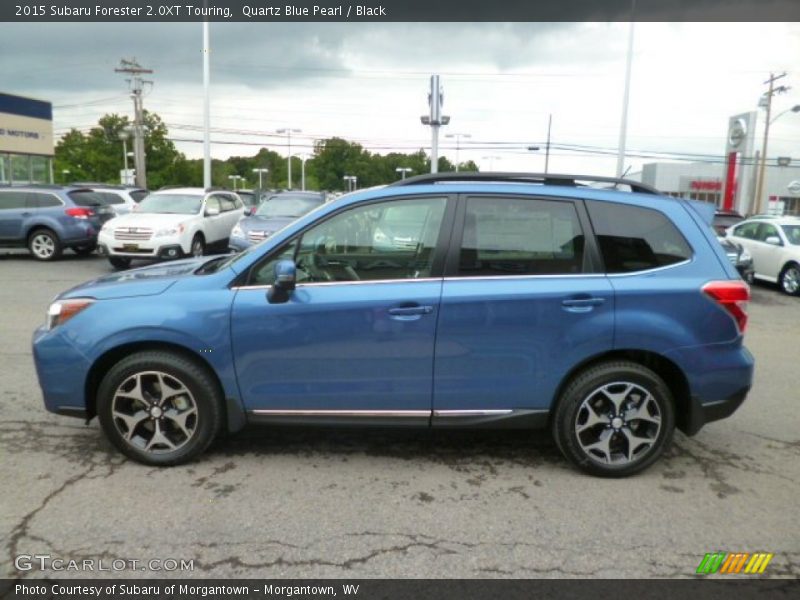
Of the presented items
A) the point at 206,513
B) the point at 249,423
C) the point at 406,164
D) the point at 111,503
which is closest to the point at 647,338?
the point at 249,423

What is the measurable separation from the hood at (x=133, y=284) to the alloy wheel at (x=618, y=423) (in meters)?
2.73

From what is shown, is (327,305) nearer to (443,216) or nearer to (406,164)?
(443,216)

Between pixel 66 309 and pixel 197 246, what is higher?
pixel 66 309

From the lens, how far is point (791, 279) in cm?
1262

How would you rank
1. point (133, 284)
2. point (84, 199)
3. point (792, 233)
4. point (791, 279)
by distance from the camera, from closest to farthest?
point (133, 284) < point (791, 279) < point (792, 233) < point (84, 199)

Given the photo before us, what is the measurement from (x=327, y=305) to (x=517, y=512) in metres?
1.60

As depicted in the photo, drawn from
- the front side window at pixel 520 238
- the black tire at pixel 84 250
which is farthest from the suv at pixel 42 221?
the front side window at pixel 520 238

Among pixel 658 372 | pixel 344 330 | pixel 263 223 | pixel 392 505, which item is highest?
pixel 263 223

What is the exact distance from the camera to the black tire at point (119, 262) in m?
12.9

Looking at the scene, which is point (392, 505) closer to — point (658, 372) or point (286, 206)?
point (658, 372)

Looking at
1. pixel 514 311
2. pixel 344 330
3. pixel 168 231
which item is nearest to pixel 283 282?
pixel 344 330

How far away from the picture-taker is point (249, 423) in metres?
3.82

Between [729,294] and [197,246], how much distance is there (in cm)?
1171

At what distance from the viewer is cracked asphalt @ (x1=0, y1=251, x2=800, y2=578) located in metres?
2.95
